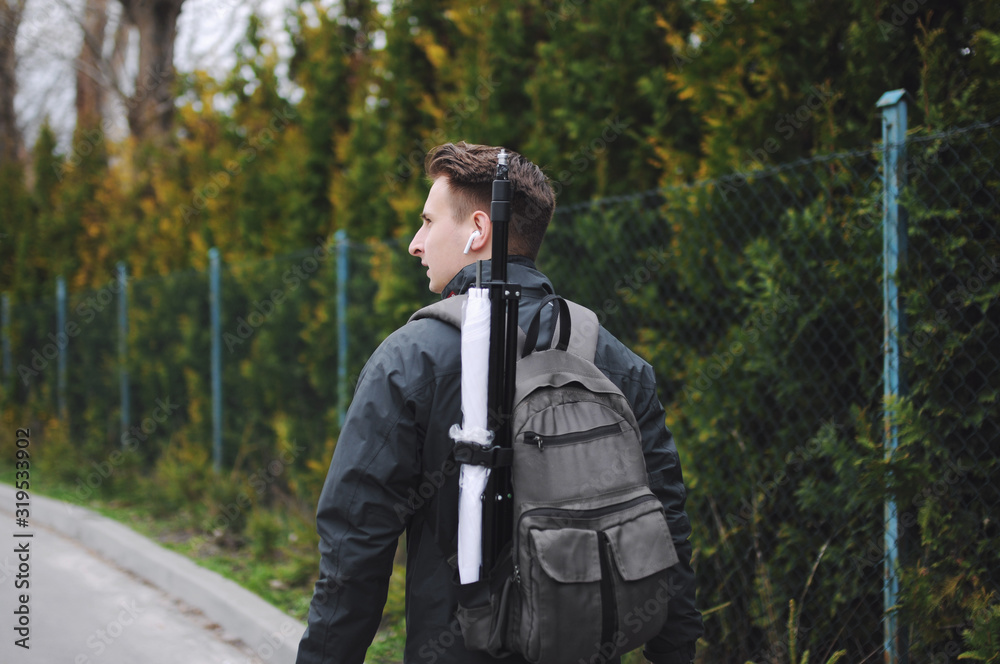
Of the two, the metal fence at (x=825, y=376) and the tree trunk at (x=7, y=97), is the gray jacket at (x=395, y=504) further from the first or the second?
the tree trunk at (x=7, y=97)

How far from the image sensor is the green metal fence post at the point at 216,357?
750 cm

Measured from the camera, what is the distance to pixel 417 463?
1.81 metres

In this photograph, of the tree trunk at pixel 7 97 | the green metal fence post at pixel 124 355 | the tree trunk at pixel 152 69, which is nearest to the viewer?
the green metal fence post at pixel 124 355

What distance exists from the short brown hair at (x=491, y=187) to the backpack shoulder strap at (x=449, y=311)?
0.20 m

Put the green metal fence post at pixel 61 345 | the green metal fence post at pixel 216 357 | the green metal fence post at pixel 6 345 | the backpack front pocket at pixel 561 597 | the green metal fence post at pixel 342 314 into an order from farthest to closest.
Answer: the green metal fence post at pixel 6 345
the green metal fence post at pixel 61 345
the green metal fence post at pixel 216 357
the green metal fence post at pixel 342 314
the backpack front pocket at pixel 561 597

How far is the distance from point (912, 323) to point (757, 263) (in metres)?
0.62

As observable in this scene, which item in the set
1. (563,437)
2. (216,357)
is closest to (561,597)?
(563,437)

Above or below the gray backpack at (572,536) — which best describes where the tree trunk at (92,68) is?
above

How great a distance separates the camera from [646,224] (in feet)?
12.7

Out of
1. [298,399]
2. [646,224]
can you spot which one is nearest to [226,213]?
[298,399]

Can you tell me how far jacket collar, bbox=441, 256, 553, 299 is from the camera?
192 centimetres

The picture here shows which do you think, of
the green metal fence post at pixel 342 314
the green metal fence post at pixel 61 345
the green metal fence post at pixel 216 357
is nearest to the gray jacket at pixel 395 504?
the green metal fence post at pixel 342 314

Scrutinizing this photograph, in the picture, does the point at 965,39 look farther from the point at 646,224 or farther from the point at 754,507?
the point at 754,507

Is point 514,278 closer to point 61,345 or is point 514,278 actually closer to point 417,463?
point 417,463
